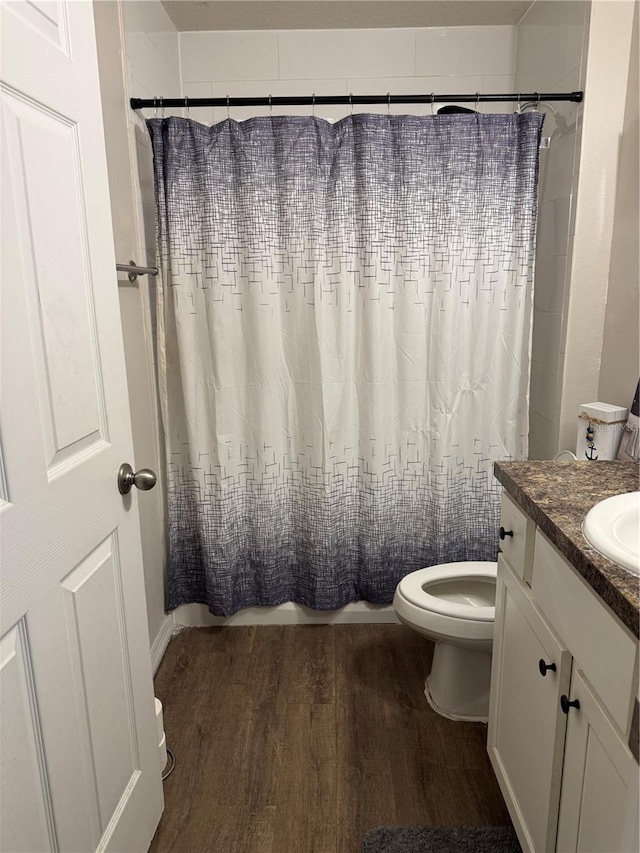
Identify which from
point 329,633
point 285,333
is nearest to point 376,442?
point 285,333

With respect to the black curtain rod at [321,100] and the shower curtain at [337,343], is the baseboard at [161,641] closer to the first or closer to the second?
the shower curtain at [337,343]

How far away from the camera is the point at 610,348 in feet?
6.35

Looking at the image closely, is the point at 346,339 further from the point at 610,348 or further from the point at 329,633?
the point at 329,633

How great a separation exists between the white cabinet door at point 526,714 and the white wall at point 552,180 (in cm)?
89

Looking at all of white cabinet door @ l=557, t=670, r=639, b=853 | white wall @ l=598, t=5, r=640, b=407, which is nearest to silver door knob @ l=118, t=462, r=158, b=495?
white cabinet door @ l=557, t=670, r=639, b=853

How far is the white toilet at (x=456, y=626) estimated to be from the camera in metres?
1.77

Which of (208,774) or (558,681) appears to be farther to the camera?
(208,774)

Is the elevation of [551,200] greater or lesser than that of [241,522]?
greater

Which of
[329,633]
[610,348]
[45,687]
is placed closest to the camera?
[45,687]

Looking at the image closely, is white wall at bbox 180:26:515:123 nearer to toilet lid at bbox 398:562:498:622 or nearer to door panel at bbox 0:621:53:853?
toilet lid at bbox 398:562:498:622

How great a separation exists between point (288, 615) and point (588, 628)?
1.65 metres

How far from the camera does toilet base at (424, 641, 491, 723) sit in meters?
1.88

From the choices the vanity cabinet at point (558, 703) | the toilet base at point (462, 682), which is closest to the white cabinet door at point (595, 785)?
the vanity cabinet at point (558, 703)

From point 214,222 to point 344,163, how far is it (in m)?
0.49
